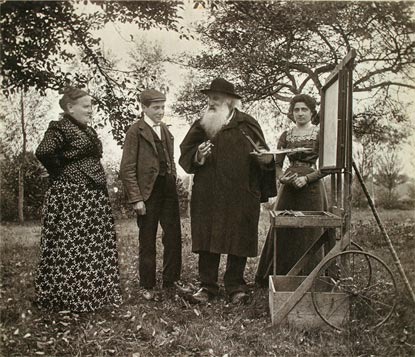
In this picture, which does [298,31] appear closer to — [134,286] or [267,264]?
[267,264]

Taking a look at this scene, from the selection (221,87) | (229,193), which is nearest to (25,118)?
(221,87)

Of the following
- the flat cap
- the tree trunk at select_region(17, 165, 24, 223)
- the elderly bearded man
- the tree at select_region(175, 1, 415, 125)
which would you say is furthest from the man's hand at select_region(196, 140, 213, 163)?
the tree trunk at select_region(17, 165, 24, 223)

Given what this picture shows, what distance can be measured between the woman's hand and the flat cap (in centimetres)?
127

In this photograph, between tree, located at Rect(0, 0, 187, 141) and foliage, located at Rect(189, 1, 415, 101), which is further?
foliage, located at Rect(189, 1, 415, 101)

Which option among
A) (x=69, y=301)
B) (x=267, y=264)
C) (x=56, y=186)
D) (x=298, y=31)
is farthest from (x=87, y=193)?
(x=298, y=31)

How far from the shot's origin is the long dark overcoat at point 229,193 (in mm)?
3521

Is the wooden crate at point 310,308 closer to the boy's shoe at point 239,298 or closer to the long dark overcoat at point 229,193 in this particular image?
the boy's shoe at point 239,298

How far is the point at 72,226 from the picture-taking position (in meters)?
3.23

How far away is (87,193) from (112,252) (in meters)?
0.49

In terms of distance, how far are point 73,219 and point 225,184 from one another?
1178mm

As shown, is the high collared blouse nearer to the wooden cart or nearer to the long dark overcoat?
the long dark overcoat

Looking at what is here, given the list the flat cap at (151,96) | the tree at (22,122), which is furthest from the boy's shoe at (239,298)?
the tree at (22,122)

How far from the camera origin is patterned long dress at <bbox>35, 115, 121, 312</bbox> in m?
3.20

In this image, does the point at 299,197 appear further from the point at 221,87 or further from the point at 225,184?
the point at 221,87
